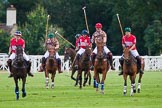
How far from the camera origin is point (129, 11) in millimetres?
105938

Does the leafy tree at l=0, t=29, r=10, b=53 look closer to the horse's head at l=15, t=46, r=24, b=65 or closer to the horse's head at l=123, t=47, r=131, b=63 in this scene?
the horse's head at l=123, t=47, r=131, b=63

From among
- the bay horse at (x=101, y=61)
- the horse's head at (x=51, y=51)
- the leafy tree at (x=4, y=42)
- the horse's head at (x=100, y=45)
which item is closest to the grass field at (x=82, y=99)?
the bay horse at (x=101, y=61)

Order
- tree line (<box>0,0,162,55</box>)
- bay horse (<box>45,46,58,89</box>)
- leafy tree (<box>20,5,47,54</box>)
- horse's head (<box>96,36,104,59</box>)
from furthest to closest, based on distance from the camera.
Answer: tree line (<box>0,0,162,55</box>) → leafy tree (<box>20,5,47,54</box>) → bay horse (<box>45,46,58,89</box>) → horse's head (<box>96,36,104,59</box>)

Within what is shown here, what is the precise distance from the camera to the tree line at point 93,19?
9462 centimetres

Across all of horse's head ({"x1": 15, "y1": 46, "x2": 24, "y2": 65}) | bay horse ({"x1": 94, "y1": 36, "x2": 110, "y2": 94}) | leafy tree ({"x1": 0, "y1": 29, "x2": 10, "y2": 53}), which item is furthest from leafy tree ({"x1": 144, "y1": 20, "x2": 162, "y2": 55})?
horse's head ({"x1": 15, "y1": 46, "x2": 24, "y2": 65})

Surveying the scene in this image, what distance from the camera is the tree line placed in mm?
94625

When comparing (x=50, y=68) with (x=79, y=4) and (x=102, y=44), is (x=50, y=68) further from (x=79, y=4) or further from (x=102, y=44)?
(x=79, y=4)

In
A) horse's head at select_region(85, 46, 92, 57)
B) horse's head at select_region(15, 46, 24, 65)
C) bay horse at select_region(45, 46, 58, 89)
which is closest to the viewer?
horse's head at select_region(15, 46, 24, 65)

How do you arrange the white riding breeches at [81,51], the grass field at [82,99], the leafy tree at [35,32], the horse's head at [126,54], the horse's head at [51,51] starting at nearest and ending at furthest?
the grass field at [82,99]
the horse's head at [126,54]
the horse's head at [51,51]
the white riding breeches at [81,51]
the leafy tree at [35,32]

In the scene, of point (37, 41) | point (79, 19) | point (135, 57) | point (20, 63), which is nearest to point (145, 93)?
point (135, 57)

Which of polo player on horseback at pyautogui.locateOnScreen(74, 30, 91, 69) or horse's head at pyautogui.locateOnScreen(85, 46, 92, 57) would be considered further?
polo player on horseback at pyautogui.locateOnScreen(74, 30, 91, 69)

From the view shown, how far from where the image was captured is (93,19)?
112375 mm

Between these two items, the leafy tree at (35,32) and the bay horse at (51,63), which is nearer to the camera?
the bay horse at (51,63)

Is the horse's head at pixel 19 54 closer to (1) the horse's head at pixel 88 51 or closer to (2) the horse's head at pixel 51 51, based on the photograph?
(1) the horse's head at pixel 88 51
